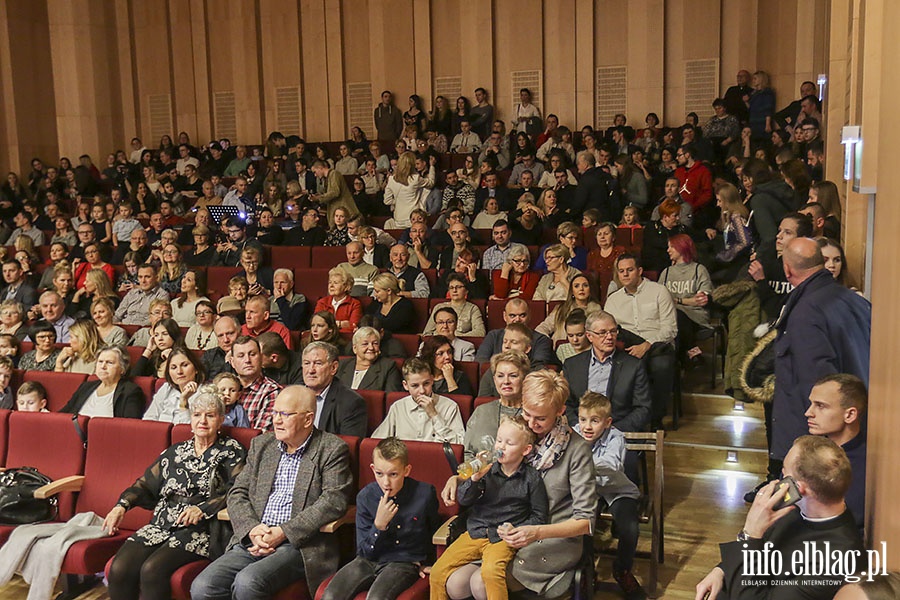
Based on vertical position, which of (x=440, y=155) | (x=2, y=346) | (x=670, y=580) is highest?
(x=440, y=155)

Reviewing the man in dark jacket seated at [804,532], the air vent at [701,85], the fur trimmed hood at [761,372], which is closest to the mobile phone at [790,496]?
the man in dark jacket seated at [804,532]

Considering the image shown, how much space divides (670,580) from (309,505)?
4.74ft

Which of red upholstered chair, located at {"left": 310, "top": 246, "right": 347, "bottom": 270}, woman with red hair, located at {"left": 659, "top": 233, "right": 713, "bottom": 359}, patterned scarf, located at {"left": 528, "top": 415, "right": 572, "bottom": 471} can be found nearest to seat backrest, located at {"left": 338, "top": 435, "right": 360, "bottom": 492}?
patterned scarf, located at {"left": 528, "top": 415, "right": 572, "bottom": 471}

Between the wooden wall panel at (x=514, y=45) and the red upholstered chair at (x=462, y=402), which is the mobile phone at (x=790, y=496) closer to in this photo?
the red upholstered chair at (x=462, y=402)

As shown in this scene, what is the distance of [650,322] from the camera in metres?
4.95

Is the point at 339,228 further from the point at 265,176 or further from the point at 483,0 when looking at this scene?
the point at 483,0

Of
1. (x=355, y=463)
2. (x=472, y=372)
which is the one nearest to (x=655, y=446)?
(x=472, y=372)

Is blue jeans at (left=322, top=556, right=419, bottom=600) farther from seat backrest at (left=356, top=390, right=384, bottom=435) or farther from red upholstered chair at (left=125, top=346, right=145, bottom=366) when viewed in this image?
red upholstered chair at (left=125, top=346, right=145, bottom=366)

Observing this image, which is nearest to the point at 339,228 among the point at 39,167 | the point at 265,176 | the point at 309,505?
the point at 265,176

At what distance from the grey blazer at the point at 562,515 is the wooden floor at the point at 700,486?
56 cm

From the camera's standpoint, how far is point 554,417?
317 centimetres

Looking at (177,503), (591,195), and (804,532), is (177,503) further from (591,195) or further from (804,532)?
(591,195)

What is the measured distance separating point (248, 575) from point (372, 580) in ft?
1.42

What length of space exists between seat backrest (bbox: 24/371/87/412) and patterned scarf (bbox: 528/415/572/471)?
2.73 meters
